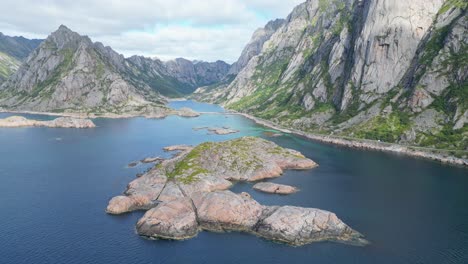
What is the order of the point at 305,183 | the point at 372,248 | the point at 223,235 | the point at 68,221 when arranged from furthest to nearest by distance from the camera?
the point at 305,183 → the point at 68,221 → the point at 223,235 → the point at 372,248

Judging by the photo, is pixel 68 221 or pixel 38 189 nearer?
pixel 68 221

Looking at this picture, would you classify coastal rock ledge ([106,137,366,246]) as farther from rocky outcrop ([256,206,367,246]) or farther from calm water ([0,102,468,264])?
calm water ([0,102,468,264])

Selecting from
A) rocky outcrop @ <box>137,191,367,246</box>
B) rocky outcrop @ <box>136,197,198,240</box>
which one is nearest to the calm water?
rocky outcrop @ <box>136,197,198,240</box>

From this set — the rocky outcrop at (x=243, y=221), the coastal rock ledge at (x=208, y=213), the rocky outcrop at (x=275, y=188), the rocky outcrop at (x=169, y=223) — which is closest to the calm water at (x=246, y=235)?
the rocky outcrop at (x=169, y=223)

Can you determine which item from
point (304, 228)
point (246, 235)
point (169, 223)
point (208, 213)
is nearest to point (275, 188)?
point (208, 213)

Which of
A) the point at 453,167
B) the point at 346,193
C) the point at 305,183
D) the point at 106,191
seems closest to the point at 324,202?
the point at 346,193

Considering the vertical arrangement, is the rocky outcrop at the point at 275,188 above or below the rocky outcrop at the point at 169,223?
→ above

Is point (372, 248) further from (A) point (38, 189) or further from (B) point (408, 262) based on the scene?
(A) point (38, 189)

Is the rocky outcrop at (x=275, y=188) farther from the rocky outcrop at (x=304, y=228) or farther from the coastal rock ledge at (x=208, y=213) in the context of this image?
the rocky outcrop at (x=304, y=228)
